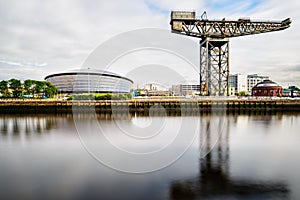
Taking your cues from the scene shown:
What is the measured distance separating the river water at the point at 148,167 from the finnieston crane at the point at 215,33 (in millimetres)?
14850

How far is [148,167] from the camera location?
8109mm

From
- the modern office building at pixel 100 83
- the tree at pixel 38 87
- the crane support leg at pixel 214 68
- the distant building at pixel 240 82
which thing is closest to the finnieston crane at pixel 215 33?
the crane support leg at pixel 214 68

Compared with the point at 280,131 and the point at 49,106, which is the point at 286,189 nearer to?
the point at 280,131

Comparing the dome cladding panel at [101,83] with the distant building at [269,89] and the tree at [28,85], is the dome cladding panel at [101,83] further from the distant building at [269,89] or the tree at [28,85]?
the distant building at [269,89]

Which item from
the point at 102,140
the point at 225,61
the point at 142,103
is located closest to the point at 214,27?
the point at 225,61

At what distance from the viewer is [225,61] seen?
2717cm

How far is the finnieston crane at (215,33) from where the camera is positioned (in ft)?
81.0

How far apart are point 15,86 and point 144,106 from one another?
953 inches

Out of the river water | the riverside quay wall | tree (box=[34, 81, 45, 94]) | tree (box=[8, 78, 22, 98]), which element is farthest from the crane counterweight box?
tree (box=[8, 78, 22, 98])

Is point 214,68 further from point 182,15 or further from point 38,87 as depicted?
point 38,87

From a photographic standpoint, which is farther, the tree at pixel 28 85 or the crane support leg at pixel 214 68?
the tree at pixel 28 85

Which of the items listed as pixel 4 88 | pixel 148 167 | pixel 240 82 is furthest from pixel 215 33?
pixel 240 82

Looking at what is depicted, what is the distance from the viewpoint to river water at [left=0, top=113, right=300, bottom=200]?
6.03m

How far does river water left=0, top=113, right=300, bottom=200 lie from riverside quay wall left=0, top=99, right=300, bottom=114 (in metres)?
15.6
